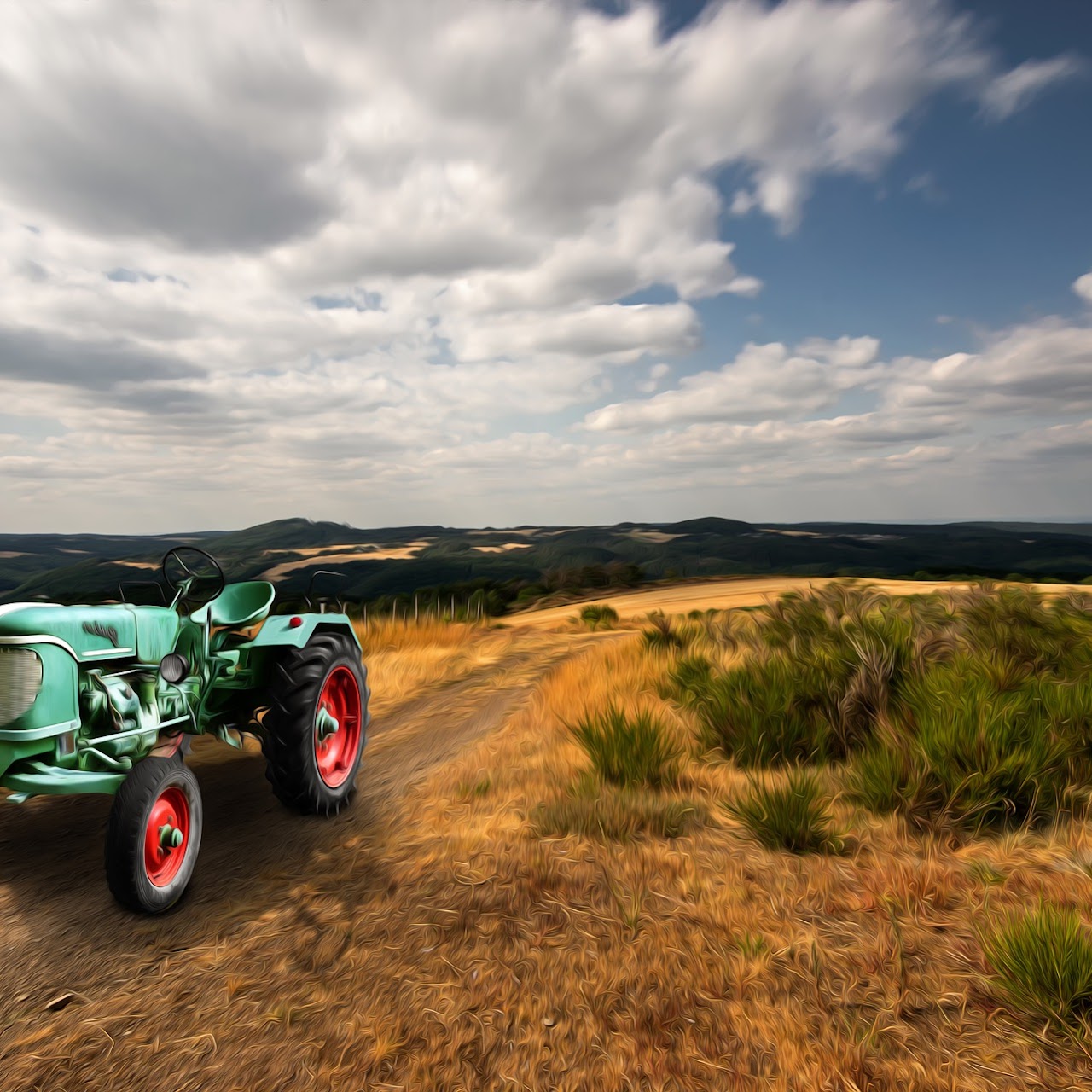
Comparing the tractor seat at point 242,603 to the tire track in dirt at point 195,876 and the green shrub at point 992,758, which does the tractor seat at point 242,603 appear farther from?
the green shrub at point 992,758

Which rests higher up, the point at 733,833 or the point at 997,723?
the point at 997,723

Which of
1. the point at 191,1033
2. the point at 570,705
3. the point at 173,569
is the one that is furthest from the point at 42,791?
the point at 570,705

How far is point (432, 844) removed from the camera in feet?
12.0

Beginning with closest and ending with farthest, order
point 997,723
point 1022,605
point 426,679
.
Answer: point 997,723 → point 1022,605 → point 426,679

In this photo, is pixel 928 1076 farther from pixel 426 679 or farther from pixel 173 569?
pixel 426 679

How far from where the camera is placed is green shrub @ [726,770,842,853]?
11.5 feet

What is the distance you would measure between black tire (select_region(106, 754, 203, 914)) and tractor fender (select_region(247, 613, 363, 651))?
124 cm

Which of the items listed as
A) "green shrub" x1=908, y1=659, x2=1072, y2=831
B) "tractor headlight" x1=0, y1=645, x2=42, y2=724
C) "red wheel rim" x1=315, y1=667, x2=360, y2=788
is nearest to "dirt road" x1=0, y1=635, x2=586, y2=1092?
"red wheel rim" x1=315, y1=667, x2=360, y2=788

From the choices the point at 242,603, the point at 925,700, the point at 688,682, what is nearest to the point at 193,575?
the point at 242,603

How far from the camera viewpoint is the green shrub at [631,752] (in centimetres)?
451

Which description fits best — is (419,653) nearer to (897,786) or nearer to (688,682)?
(688,682)

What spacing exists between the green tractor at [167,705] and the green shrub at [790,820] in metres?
2.66

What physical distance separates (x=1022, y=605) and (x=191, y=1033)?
7038 mm

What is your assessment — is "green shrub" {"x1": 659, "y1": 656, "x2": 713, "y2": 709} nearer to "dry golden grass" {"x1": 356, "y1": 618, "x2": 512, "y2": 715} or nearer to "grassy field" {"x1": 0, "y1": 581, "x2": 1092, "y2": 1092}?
"grassy field" {"x1": 0, "y1": 581, "x2": 1092, "y2": 1092}
